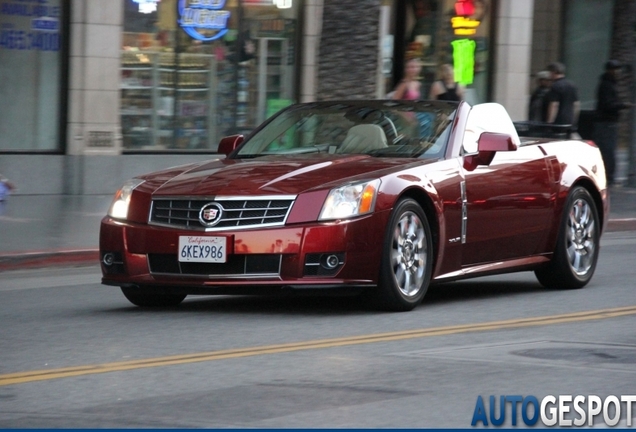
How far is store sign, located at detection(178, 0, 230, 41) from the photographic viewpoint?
2042 cm

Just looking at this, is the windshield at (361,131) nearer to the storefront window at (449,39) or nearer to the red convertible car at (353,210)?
the red convertible car at (353,210)

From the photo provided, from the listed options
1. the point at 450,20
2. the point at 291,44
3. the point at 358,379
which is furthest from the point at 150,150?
the point at 358,379

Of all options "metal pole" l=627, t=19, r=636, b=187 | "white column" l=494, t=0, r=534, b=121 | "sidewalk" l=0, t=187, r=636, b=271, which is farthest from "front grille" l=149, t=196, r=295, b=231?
"white column" l=494, t=0, r=534, b=121

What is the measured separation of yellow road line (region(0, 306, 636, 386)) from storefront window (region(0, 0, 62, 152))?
11403 millimetres

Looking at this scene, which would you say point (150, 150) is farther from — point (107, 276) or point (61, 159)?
point (107, 276)

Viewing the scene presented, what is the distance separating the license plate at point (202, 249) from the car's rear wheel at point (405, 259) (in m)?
1.00

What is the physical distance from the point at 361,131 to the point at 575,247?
2187 mm

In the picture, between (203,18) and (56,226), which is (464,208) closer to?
(56,226)

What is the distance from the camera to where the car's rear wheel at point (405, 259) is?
8.72 m

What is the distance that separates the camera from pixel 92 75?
1917 cm

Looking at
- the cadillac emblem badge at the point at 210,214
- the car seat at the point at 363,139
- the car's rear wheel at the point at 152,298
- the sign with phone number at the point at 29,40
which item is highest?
the sign with phone number at the point at 29,40

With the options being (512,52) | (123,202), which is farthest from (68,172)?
(123,202)

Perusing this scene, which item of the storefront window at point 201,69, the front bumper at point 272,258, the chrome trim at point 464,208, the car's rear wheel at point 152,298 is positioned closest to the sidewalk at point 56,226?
the storefront window at point 201,69

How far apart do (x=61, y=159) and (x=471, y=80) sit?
8.50 m
